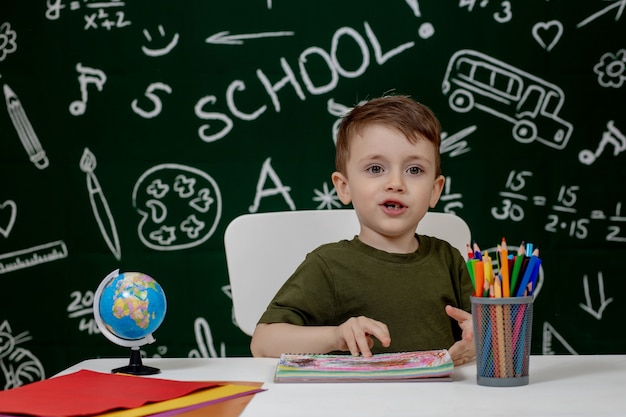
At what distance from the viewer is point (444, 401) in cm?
87

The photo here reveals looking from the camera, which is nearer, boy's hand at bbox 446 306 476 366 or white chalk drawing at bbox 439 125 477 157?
boy's hand at bbox 446 306 476 366

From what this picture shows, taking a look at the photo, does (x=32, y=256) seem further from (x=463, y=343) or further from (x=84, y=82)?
(x=463, y=343)

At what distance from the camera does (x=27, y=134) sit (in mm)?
2514

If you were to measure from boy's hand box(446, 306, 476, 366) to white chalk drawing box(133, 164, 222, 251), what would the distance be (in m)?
1.46

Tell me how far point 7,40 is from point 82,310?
901 mm

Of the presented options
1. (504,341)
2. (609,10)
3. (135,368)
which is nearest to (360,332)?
(504,341)

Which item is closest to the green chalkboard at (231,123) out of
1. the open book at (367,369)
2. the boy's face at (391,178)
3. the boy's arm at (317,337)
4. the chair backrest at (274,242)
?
the chair backrest at (274,242)

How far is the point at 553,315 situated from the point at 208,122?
126 centimetres

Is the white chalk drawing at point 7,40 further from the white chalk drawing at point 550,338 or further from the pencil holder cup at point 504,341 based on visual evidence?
the pencil holder cup at point 504,341

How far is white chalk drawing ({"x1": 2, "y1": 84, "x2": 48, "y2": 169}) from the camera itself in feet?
8.25

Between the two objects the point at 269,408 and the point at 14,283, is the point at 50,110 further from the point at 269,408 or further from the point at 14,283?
the point at 269,408

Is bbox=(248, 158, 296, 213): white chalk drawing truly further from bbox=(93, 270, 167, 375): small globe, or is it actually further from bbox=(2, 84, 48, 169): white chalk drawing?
bbox=(93, 270, 167, 375): small globe

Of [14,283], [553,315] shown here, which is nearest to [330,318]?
[553,315]

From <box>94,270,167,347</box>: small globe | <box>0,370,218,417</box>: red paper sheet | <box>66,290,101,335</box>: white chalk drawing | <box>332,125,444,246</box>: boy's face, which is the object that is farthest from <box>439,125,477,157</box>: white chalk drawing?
<box>0,370,218,417</box>: red paper sheet
